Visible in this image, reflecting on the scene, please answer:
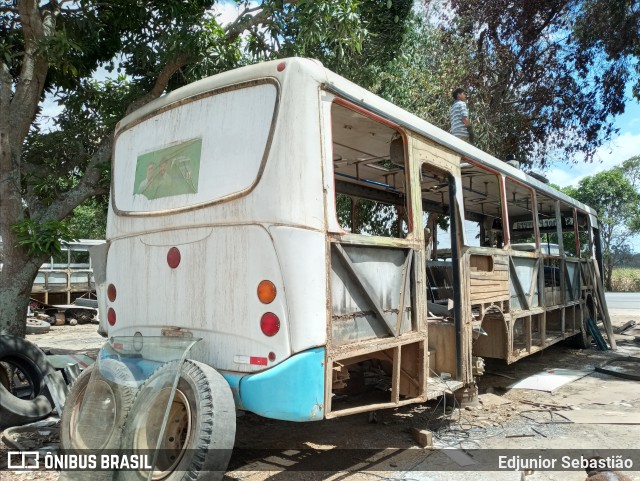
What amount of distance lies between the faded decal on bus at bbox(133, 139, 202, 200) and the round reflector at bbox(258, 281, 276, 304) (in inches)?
36.4

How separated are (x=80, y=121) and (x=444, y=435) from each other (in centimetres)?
679

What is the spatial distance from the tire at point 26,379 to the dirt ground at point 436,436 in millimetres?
751

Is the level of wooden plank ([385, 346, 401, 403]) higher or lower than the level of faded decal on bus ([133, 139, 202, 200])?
lower

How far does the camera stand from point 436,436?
479 centimetres

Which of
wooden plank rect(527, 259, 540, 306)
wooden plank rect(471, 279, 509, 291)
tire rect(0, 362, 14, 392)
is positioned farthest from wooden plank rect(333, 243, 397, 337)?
tire rect(0, 362, 14, 392)

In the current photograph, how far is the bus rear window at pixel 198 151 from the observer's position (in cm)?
336

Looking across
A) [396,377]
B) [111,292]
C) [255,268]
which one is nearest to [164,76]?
[111,292]

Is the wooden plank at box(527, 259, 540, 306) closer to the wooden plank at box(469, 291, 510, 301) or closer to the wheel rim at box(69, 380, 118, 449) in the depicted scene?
the wooden plank at box(469, 291, 510, 301)

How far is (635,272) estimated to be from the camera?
3503 centimetres

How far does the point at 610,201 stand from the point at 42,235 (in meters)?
33.0

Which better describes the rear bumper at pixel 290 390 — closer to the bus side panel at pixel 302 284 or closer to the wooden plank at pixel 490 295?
the bus side panel at pixel 302 284

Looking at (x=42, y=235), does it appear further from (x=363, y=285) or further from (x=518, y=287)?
(x=518, y=287)

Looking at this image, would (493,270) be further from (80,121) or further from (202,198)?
(80,121)

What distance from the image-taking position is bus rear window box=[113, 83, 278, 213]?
11.0 feet
